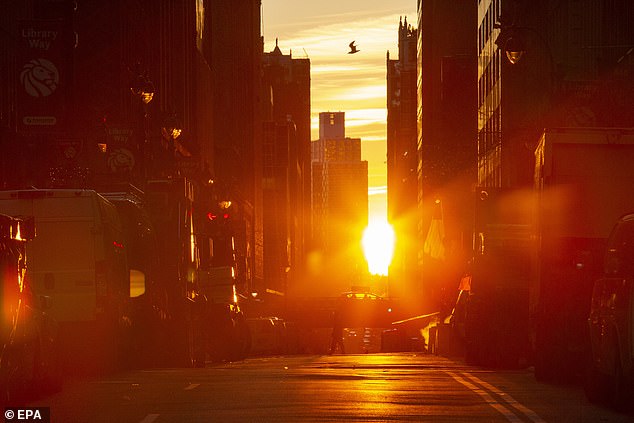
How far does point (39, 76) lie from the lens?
33.0 meters

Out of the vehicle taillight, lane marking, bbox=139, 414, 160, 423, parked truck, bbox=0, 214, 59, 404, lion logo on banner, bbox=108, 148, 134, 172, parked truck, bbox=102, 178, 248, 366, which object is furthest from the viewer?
lion logo on banner, bbox=108, 148, 134, 172

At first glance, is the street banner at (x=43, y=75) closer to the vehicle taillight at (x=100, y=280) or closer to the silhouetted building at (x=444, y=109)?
the vehicle taillight at (x=100, y=280)

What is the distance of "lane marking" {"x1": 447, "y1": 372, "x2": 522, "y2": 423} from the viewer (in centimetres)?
1430

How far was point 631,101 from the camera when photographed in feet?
159

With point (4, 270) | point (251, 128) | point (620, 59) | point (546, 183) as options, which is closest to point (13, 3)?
point (620, 59)

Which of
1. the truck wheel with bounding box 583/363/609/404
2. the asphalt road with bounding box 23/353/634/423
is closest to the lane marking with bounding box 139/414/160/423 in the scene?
the asphalt road with bounding box 23/353/634/423

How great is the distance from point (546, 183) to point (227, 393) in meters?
6.83

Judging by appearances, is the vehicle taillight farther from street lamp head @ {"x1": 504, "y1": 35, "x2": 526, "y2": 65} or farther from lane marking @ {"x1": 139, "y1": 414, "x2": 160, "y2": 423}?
street lamp head @ {"x1": 504, "y1": 35, "x2": 526, "y2": 65}

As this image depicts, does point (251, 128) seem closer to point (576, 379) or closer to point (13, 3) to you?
point (13, 3)

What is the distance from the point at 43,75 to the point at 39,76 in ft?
0.33

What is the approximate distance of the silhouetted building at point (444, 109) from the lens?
442ft

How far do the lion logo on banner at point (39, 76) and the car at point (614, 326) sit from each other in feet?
60.5

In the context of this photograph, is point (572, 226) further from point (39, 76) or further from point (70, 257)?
point (39, 76)

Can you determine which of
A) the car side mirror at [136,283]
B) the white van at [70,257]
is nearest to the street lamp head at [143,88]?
the car side mirror at [136,283]
